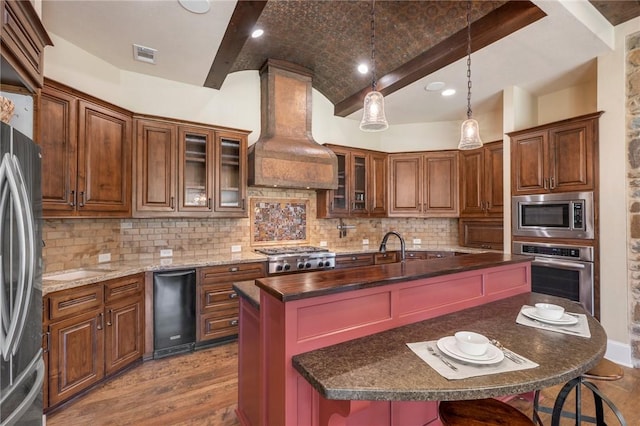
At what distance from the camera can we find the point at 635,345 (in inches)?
110

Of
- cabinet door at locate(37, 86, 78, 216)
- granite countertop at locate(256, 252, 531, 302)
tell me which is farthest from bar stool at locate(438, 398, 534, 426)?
cabinet door at locate(37, 86, 78, 216)

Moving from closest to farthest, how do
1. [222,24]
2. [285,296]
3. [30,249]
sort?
[285,296] < [30,249] < [222,24]

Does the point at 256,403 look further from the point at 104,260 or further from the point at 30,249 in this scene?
the point at 104,260

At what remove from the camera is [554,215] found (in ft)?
10.8

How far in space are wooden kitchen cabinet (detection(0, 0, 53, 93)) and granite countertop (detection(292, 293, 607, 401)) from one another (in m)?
2.05

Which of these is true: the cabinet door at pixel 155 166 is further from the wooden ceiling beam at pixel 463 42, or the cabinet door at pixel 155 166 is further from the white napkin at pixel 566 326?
the white napkin at pixel 566 326

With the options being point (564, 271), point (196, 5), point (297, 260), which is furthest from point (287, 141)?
point (564, 271)

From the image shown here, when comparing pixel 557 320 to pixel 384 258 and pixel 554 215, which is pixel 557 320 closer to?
pixel 554 215

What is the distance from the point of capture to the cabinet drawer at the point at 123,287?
2.50m

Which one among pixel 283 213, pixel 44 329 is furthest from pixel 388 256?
pixel 44 329

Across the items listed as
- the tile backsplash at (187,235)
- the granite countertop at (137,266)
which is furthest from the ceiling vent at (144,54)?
the granite countertop at (137,266)

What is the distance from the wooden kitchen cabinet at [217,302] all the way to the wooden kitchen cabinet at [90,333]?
548 mm

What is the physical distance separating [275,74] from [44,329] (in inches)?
140

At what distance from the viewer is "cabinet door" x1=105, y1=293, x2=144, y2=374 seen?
2.52 m
